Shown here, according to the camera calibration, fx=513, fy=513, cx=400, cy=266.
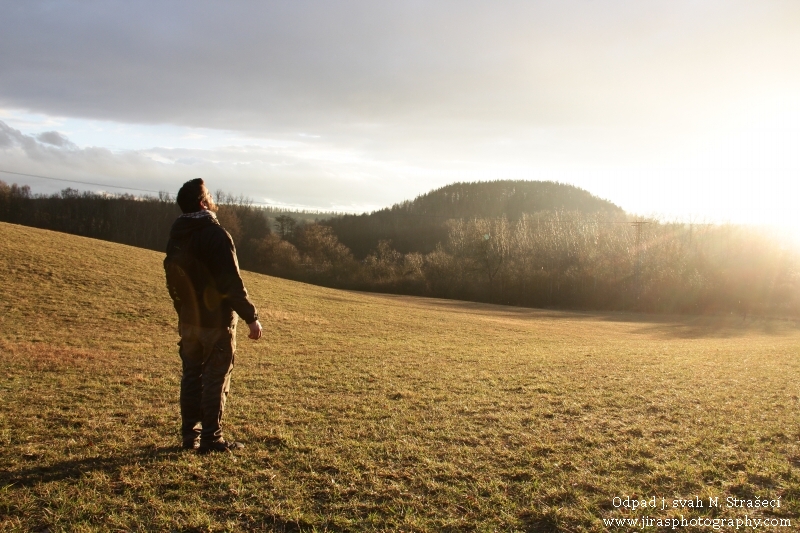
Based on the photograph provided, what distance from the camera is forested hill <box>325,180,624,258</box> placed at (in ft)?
428

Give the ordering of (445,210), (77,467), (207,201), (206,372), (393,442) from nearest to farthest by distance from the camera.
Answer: (77,467) < (206,372) < (207,201) < (393,442) < (445,210)

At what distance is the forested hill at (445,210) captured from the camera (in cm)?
13038

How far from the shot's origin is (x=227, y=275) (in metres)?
5.34

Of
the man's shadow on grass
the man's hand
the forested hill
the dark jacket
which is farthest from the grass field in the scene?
the forested hill

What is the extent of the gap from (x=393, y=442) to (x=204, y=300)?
278 cm

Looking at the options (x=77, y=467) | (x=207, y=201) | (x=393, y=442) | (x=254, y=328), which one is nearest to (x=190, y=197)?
(x=207, y=201)

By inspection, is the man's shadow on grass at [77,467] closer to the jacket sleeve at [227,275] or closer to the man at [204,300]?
the man at [204,300]

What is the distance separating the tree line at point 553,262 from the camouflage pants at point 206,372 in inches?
2546

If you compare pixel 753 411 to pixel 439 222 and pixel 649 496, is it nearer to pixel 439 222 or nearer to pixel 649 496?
pixel 649 496

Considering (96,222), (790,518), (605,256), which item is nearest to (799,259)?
(605,256)

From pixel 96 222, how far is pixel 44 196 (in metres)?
18.9

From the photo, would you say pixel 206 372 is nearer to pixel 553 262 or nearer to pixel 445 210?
pixel 553 262

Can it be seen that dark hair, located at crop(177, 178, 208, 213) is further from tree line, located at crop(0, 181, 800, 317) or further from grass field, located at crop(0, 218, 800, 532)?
tree line, located at crop(0, 181, 800, 317)

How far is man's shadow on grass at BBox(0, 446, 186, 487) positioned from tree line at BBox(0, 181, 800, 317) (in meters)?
65.0
